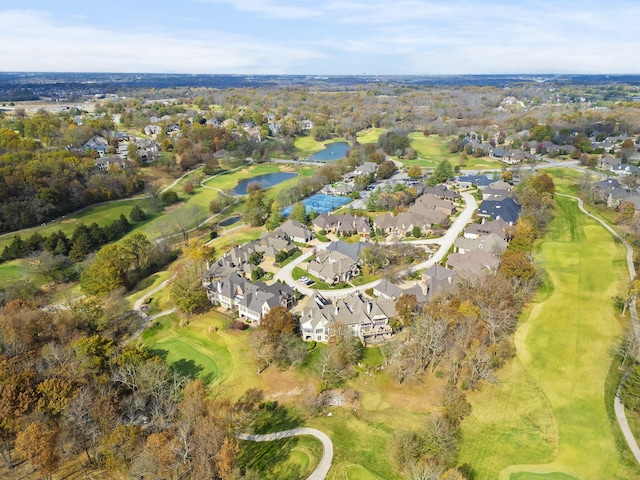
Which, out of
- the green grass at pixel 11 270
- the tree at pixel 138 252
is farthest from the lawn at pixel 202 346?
the green grass at pixel 11 270

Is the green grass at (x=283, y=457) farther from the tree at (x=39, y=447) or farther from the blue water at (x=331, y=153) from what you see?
the blue water at (x=331, y=153)

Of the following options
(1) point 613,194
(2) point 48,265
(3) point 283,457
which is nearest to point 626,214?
(1) point 613,194

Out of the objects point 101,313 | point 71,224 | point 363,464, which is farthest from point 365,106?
point 363,464

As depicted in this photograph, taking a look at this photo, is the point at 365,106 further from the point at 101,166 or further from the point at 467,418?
the point at 467,418

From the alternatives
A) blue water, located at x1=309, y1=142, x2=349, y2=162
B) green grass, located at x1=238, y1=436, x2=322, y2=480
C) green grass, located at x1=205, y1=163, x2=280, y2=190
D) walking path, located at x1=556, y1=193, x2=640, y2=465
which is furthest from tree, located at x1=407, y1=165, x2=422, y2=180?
green grass, located at x1=238, y1=436, x2=322, y2=480

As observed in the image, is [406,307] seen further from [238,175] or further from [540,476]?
[238,175]

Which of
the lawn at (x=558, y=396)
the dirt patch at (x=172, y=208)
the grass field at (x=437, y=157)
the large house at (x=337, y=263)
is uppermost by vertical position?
the grass field at (x=437, y=157)
